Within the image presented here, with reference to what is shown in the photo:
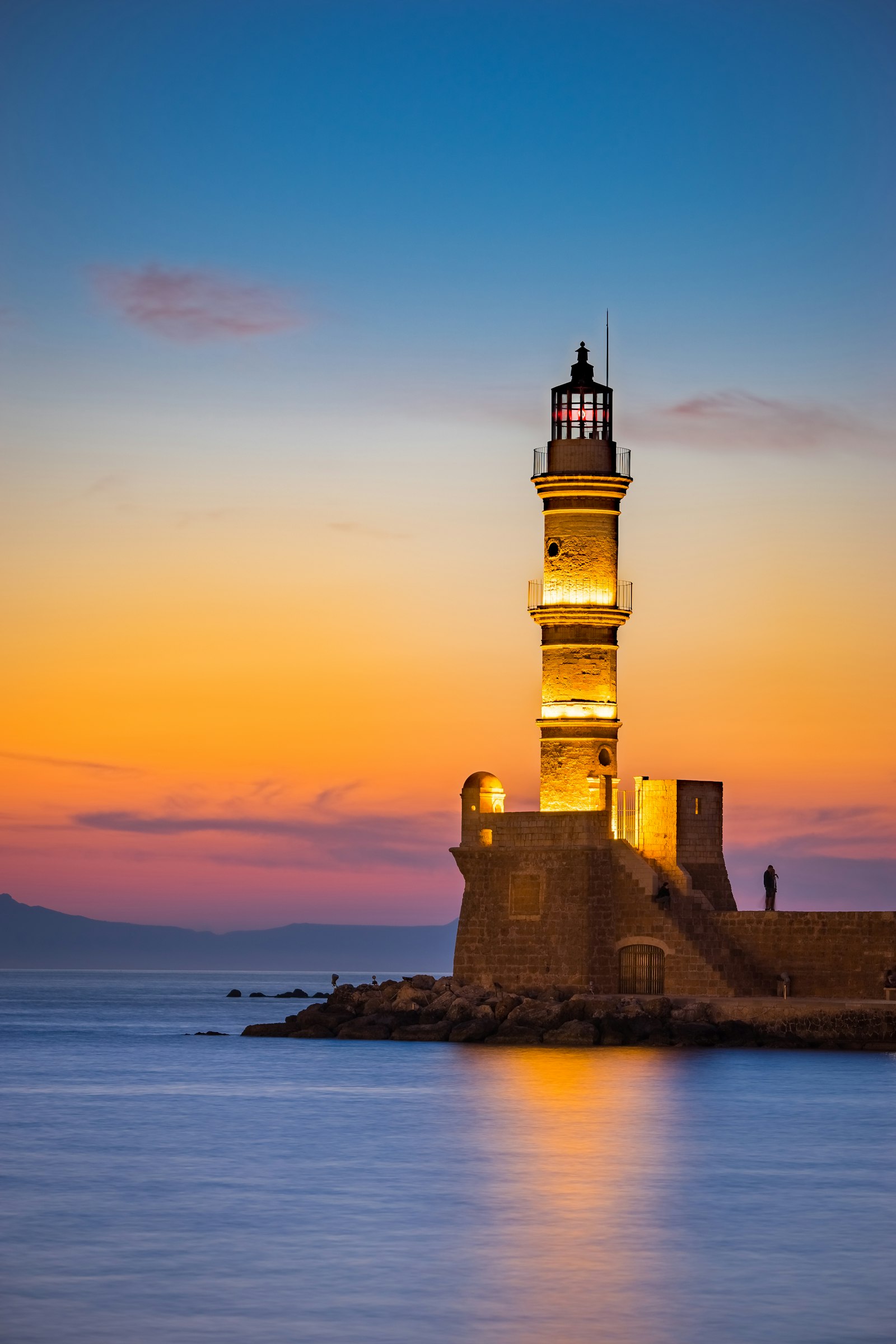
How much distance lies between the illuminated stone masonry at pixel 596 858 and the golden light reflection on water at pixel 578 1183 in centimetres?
209

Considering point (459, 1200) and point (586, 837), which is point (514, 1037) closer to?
point (586, 837)

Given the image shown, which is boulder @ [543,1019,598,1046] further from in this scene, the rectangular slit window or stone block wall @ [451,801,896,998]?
the rectangular slit window

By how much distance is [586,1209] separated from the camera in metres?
22.2

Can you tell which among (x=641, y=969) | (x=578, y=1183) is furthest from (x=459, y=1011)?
(x=578, y=1183)

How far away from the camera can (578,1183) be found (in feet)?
79.3

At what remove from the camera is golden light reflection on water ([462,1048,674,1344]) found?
16938mm

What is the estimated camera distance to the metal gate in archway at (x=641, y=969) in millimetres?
39562

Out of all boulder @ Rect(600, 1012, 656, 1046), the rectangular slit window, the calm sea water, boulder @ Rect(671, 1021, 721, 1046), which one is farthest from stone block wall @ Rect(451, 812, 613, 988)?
boulder @ Rect(671, 1021, 721, 1046)

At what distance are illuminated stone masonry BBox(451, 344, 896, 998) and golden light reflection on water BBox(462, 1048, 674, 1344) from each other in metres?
2.09

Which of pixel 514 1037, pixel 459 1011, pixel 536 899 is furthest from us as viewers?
pixel 459 1011

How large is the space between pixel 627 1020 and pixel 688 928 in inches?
89.2

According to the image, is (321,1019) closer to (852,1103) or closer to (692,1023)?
(692,1023)

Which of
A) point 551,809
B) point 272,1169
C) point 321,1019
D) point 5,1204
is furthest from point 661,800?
point 5,1204

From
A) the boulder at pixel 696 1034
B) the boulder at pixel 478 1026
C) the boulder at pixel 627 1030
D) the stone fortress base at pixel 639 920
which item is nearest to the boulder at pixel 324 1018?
the stone fortress base at pixel 639 920
